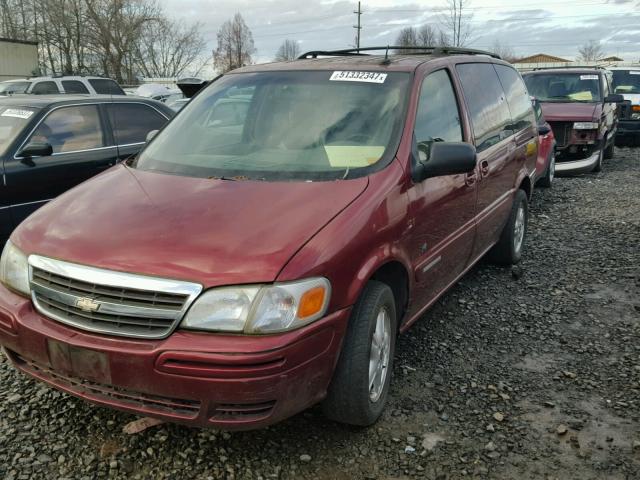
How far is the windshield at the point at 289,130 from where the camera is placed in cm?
316

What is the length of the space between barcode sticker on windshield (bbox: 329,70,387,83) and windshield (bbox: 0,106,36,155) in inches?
138

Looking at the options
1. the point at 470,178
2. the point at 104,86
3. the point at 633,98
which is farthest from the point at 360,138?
the point at 104,86

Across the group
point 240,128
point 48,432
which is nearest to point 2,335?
point 48,432

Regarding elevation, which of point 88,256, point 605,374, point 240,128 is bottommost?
point 605,374

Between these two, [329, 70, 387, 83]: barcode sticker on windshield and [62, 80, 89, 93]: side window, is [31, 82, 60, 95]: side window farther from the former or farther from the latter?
[329, 70, 387, 83]: barcode sticker on windshield

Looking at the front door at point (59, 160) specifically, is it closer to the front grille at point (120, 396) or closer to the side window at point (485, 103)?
the front grille at point (120, 396)

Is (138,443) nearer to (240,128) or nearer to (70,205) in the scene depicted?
(70,205)

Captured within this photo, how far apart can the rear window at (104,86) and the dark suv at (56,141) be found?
1079cm

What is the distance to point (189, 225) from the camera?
8.56ft

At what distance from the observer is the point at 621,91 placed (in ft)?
53.1

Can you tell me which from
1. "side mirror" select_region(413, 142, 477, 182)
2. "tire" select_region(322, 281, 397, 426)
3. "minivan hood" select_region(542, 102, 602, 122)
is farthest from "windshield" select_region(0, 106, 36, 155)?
"minivan hood" select_region(542, 102, 602, 122)

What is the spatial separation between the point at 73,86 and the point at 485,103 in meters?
14.3

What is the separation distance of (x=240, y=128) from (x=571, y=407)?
251 cm

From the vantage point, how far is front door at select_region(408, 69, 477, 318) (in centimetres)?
329
